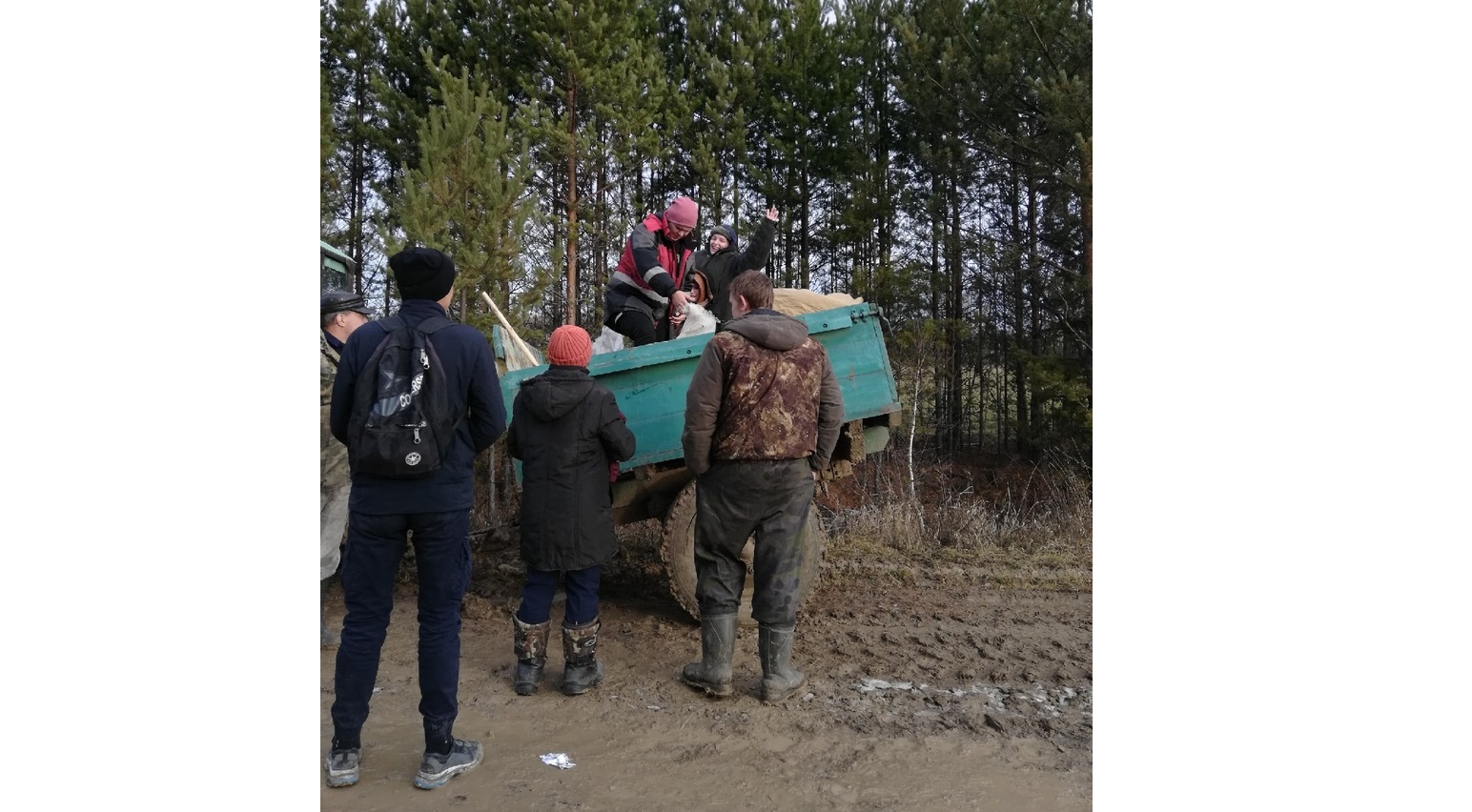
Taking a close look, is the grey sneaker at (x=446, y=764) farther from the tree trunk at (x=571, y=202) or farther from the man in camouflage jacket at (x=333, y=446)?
the tree trunk at (x=571, y=202)

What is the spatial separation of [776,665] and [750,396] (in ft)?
3.61

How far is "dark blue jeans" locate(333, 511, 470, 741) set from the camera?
2576mm

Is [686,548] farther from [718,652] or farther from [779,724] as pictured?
[779,724]

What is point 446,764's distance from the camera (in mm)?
2721

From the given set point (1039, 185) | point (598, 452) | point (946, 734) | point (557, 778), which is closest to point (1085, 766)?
point (946, 734)

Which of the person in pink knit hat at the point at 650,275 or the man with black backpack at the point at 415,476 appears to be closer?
the man with black backpack at the point at 415,476

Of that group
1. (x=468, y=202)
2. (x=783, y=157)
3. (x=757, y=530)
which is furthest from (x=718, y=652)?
(x=783, y=157)

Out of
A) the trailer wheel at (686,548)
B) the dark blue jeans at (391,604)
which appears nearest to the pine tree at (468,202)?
the trailer wheel at (686,548)

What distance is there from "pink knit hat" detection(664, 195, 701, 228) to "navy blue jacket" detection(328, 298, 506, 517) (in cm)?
211

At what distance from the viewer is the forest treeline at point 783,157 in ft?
22.2

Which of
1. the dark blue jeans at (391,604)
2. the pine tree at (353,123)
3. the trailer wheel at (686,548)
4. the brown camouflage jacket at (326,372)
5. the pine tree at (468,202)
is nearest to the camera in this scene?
the dark blue jeans at (391,604)

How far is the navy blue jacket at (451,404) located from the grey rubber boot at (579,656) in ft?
3.46

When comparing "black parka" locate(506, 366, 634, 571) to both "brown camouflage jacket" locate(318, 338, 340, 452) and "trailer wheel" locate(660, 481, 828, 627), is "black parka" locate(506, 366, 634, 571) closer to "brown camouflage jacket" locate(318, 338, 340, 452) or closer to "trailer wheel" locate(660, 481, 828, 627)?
"trailer wheel" locate(660, 481, 828, 627)

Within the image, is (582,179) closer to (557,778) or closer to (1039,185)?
(1039,185)
